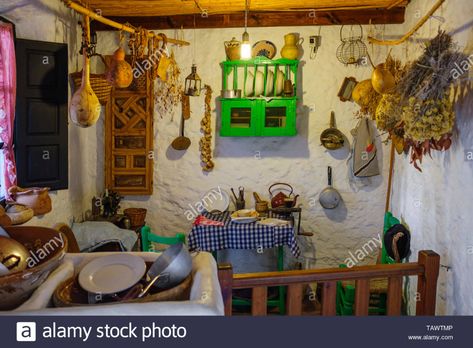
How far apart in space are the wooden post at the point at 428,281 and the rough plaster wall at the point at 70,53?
281 cm

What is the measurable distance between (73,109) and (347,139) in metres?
2.68

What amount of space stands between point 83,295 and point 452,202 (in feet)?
7.19

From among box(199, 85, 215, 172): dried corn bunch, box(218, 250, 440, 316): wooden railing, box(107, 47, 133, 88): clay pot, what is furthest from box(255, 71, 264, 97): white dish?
box(218, 250, 440, 316): wooden railing

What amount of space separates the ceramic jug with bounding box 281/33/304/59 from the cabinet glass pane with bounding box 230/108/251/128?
690 mm

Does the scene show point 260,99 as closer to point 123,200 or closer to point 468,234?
point 123,200

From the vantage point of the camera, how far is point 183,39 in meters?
4.45

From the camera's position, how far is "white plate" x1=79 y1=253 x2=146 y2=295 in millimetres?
1166

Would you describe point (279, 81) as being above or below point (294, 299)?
above

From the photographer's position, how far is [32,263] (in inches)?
45.4

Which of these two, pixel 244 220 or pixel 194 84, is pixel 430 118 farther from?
pixel 194 84

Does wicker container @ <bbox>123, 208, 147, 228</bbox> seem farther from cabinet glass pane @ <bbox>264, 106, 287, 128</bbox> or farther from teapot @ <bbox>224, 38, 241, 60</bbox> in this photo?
teapot @ <bbox>224, 38, 241, 60</bbox>

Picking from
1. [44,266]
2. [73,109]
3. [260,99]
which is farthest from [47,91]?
[44,266]

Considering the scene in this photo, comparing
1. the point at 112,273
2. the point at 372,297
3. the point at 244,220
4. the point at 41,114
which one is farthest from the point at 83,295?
the point at 372,297

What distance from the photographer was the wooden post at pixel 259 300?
1.78m
